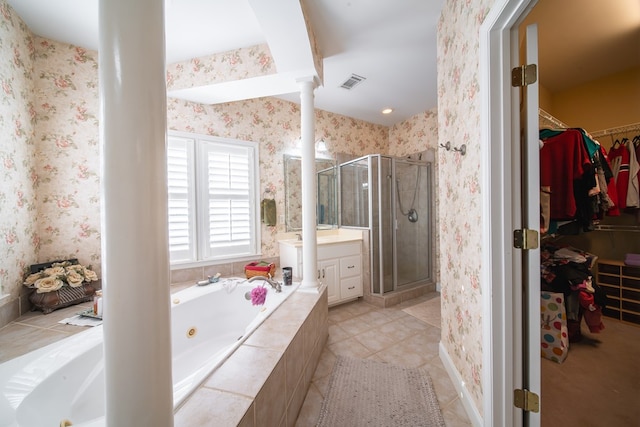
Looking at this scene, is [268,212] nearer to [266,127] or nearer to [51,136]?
[266,127]

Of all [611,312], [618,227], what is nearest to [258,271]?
[611,312]

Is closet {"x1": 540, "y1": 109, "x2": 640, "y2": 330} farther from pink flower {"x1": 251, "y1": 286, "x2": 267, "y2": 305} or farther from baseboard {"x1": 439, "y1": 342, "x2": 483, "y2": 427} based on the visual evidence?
pink flower {"x1": 251, "y1": 286, "x2": 267, "y2": 305}

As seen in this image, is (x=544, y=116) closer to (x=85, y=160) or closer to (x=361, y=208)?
(x=361, y=208)

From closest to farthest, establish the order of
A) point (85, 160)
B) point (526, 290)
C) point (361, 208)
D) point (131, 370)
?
point (131, 370), point (526, 290), point (85, 160), point (361, 208)

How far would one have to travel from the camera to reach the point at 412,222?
3.23 meters

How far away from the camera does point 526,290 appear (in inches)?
43.2

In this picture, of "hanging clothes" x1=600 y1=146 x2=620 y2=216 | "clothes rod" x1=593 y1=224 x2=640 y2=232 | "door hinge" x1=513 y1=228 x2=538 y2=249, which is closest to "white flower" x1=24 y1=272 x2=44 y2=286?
"door hinge" x1=513 y1=228 x2=538 y2=249

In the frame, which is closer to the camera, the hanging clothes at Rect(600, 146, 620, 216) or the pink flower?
the hanging clothes at Rect(600, 146, 620, 216)

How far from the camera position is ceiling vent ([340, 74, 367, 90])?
2455 mm

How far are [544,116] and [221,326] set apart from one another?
126 inches

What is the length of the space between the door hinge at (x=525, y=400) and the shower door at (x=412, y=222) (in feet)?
6.40

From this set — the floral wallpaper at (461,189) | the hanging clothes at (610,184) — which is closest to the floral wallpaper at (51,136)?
the floral wallpaper at (461,189)

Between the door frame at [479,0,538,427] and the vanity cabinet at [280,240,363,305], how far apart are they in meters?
1.71

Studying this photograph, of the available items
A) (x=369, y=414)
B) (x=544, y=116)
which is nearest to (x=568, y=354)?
(x=369, y=414)
